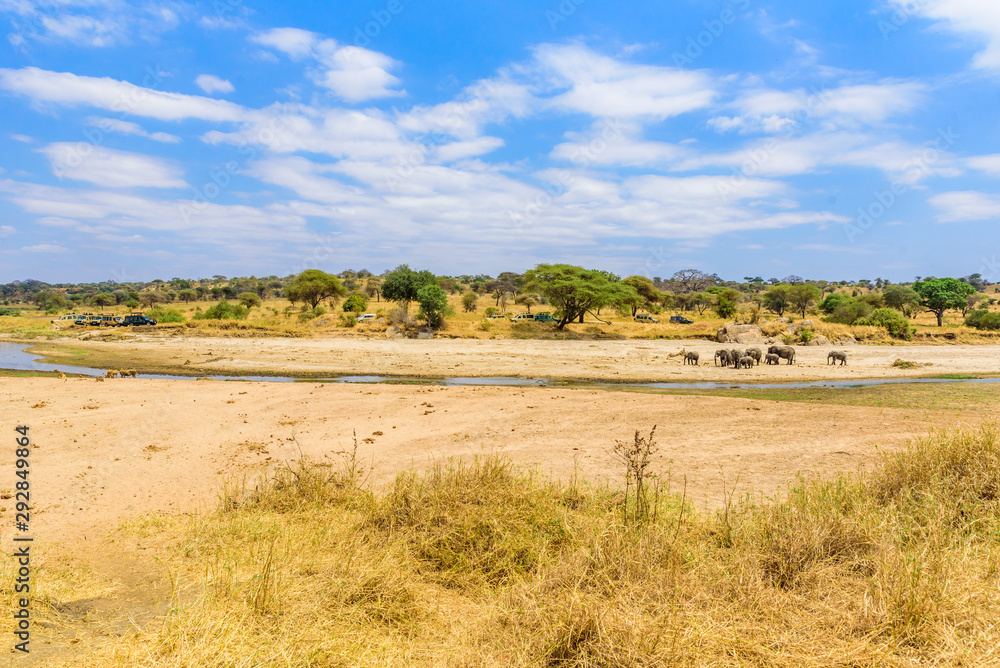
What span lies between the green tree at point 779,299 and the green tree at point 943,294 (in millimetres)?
11780

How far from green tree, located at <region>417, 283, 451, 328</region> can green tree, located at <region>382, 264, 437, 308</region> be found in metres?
2.70

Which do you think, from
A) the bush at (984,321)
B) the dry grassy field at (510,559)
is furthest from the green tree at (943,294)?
the dry grassy field at (510,559)

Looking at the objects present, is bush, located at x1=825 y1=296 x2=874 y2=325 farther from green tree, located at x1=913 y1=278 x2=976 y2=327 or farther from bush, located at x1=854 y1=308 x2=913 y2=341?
green tree, located at x1=913 y1=278 x2=976 y2=327

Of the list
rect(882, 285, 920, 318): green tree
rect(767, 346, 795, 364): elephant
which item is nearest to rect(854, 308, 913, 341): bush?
rect(882, 285, 920, 318): green tree

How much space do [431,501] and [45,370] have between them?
25705mm

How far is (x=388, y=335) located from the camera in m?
38.4

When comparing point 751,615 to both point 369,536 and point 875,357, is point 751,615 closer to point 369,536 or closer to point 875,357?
point 369,536

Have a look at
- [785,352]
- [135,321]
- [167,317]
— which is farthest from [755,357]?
[167,317]

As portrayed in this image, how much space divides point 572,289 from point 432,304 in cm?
1158

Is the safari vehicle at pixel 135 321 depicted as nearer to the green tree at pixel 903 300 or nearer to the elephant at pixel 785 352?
the elephant at pixel 785 352

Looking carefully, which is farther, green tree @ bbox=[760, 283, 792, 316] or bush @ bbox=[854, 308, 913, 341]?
green tree @ bbox=[760, 283, 792, 316]

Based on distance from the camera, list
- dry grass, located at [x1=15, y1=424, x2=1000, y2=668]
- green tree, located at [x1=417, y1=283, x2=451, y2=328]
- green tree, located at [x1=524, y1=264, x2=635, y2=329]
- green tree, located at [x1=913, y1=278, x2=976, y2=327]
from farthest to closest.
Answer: green tree, located at [x1=913, y1=278, x2=976, y2=327] → green tree, located at [x1=524, y1=264, x2=635, y2=329] → green tree, located at [x1=417, y1=283, x2=451, y2=328] → dry grass, located at [x1=15, y1=424, x2=1000, y2=668]

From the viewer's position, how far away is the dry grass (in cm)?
348

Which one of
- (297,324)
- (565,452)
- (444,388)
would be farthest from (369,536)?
(297,324)
